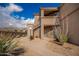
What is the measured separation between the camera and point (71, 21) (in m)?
3.40

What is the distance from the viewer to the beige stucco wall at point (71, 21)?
3354 millimetres

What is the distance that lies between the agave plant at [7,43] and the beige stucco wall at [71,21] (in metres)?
0.85

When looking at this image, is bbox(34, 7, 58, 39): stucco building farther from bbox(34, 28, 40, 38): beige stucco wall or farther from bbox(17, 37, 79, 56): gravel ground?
bbox(17, 37, 79, 56): gravel ground

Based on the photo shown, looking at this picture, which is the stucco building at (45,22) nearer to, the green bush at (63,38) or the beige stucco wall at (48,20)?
the beige stucco wall at (48,20)

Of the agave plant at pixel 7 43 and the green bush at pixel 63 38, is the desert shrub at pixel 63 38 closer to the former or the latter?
the green bush at pixel 63 38

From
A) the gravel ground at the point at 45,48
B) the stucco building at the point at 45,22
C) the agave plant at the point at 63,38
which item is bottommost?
the gravel ground at the point at 45,48

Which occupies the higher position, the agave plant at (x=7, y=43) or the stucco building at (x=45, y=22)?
the stucco building at (x=45, y=22)

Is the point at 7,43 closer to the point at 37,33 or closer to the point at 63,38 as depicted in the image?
the point at 37,33

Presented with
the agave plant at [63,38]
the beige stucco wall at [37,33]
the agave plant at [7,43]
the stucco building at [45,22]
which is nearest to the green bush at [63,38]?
the agave plant at [63,38]

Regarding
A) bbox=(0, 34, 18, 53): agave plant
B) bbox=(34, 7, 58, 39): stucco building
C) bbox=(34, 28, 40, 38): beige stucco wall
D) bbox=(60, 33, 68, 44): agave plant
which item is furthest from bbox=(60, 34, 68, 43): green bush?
bbox=(0, 34, 18, 53): agave plant

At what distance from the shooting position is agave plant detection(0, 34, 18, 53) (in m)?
3.29

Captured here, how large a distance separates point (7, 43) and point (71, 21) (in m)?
1.11

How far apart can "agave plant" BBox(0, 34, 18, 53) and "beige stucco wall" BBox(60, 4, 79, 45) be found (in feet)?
2.80

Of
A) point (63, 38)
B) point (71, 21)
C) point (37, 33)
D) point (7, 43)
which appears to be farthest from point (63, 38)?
point (7, 43)
